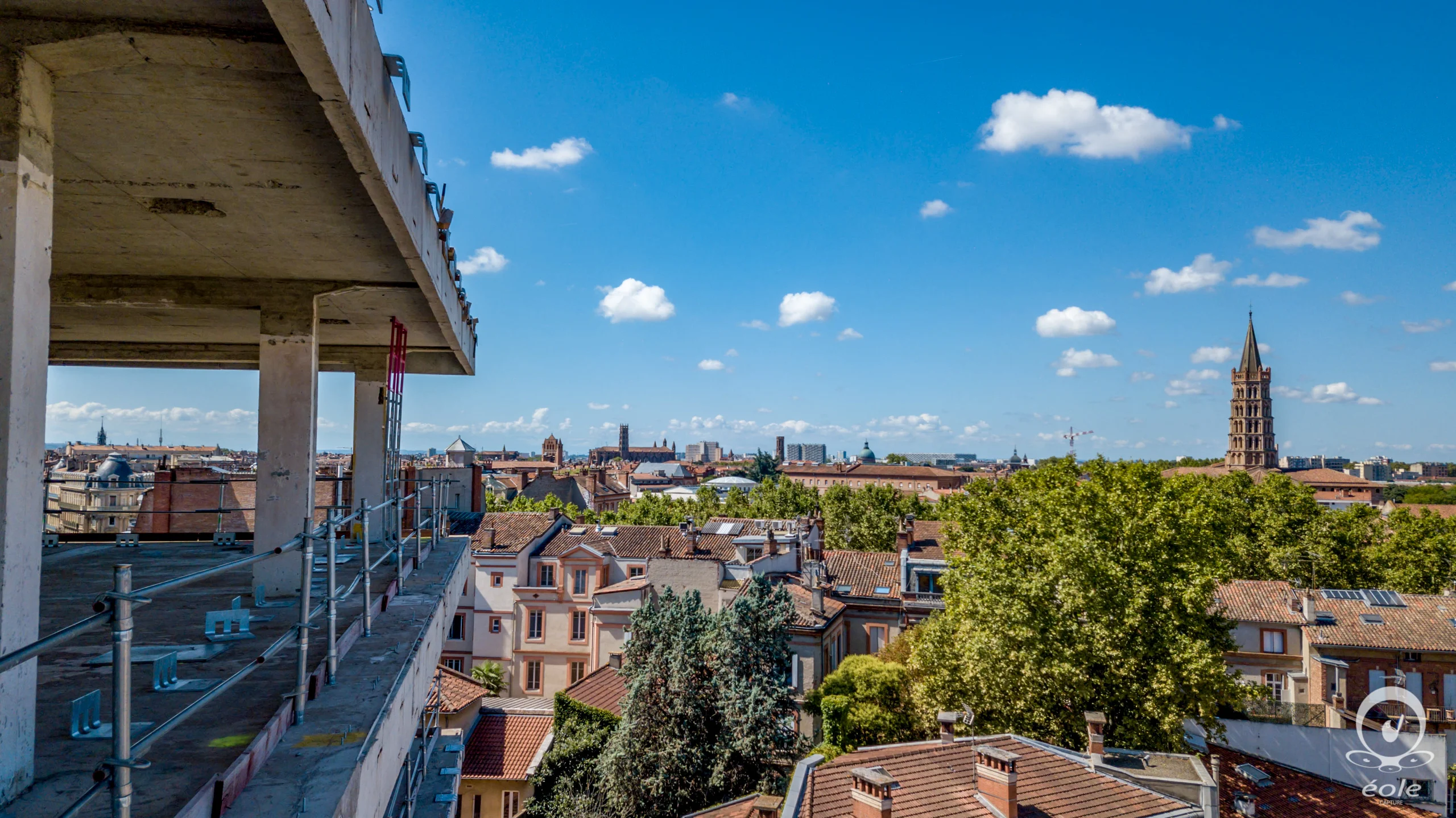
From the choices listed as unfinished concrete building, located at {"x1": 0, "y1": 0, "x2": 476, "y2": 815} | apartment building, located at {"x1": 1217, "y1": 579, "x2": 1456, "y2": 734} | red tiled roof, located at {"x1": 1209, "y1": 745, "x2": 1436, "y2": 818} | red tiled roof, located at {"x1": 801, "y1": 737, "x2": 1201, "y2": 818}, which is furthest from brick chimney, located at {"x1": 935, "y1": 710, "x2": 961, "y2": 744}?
apartment building, located at {"x1": 1217, "y1": 579, "x2": 1456, "y2": 734}

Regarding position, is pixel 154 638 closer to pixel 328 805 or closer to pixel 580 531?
pixel 328 805

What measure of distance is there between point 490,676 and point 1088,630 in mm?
20756

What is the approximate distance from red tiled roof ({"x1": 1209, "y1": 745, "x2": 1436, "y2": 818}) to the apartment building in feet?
17.1

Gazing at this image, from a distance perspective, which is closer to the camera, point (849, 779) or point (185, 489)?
point (849, 779)

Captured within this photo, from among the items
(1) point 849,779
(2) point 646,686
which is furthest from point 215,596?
(2) point 646,686

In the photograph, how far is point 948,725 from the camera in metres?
14.8

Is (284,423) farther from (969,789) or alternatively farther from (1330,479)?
(1330,479)

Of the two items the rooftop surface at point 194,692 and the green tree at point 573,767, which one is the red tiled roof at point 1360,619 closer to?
the green tree at point 573,767

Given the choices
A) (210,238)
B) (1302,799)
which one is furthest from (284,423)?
(1302,799)

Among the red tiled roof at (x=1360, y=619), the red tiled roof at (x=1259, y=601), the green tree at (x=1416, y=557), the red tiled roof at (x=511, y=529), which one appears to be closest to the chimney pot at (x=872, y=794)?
the red tiled roof at (x=1259, y=601)

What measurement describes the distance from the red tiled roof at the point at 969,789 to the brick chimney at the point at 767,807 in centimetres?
163

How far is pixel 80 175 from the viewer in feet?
15.8

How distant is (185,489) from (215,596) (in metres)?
9.97

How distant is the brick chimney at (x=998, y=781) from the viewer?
11383 millimetres
